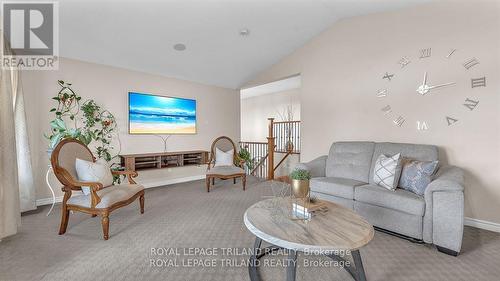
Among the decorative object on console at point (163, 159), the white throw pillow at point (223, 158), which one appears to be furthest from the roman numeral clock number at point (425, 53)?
the decorative object on console at point (163, 159)

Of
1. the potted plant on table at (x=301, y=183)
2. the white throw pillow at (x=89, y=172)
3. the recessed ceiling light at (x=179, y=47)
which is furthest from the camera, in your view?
the recessed ceiling light at (x=179, y=47)

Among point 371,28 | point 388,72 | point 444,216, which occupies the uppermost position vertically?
point 371,28

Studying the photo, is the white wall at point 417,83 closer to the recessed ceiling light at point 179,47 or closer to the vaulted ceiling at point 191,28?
the vaulted ceiling at point 191,28

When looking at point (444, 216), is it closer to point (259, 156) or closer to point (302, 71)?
point (302, 71)

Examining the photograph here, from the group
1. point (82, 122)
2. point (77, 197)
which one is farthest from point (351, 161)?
point (82, 122)

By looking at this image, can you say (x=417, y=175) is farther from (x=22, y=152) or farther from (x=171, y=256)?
(x=22, y=152)

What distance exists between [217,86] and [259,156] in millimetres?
2524

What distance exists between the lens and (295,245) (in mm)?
1272

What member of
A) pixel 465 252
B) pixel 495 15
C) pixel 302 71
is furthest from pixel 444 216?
pixel 302 71

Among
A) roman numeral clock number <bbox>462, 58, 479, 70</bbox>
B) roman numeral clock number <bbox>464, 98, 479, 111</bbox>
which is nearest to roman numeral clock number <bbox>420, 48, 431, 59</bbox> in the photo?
roman numeral clock number <bbox>462, 58, 479, 70</bbox>

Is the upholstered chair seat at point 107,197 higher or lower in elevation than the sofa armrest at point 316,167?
lower

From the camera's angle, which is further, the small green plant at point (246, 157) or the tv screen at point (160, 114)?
the small green plant at point (246, 157)

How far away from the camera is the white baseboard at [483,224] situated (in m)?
2.40

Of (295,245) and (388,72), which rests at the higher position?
(388,72)
